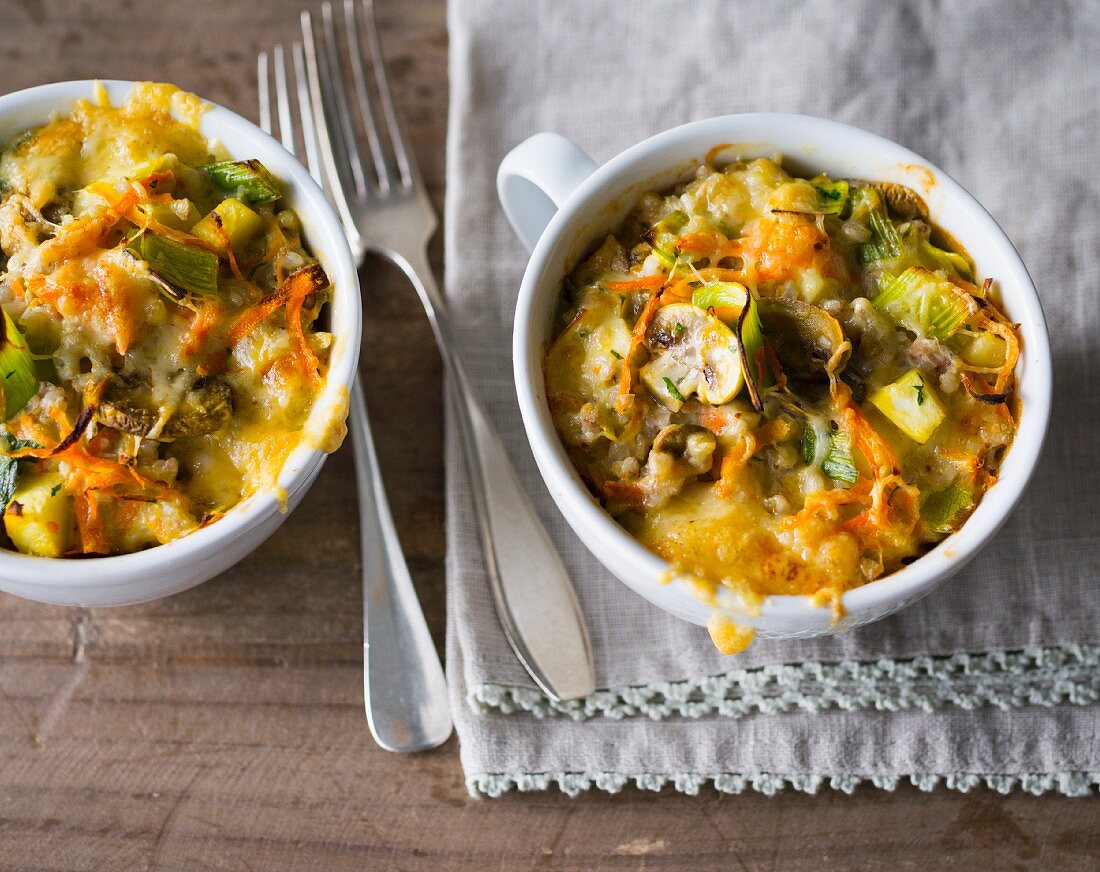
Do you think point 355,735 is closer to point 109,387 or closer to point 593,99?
point 109,387

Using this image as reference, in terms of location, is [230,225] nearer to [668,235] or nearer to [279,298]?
[279,298]

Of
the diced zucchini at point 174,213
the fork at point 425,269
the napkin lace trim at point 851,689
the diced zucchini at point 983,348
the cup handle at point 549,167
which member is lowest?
the napkin lace trim at point 851,689

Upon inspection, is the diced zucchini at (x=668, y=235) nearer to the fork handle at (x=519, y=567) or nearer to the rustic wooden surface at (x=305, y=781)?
the fork handle at (x=519, y=567)

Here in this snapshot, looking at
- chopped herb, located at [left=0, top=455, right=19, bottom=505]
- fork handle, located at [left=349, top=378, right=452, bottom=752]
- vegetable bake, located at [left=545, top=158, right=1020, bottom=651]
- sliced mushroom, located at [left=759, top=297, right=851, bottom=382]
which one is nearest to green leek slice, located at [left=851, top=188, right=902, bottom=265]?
vegetable bake, located at [left=545, top=158, right=1020, bottom=651]

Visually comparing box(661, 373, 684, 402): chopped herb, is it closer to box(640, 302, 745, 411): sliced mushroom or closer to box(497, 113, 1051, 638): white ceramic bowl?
box(640, 302, 745, 411): sliced mushroom

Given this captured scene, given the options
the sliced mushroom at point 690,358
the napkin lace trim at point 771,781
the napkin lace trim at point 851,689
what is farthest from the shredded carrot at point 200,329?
the napkin lace trim at point 771,781

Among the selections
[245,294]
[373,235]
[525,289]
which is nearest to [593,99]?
[373,235]

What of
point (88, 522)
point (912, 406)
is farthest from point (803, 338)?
point (88, 522)
